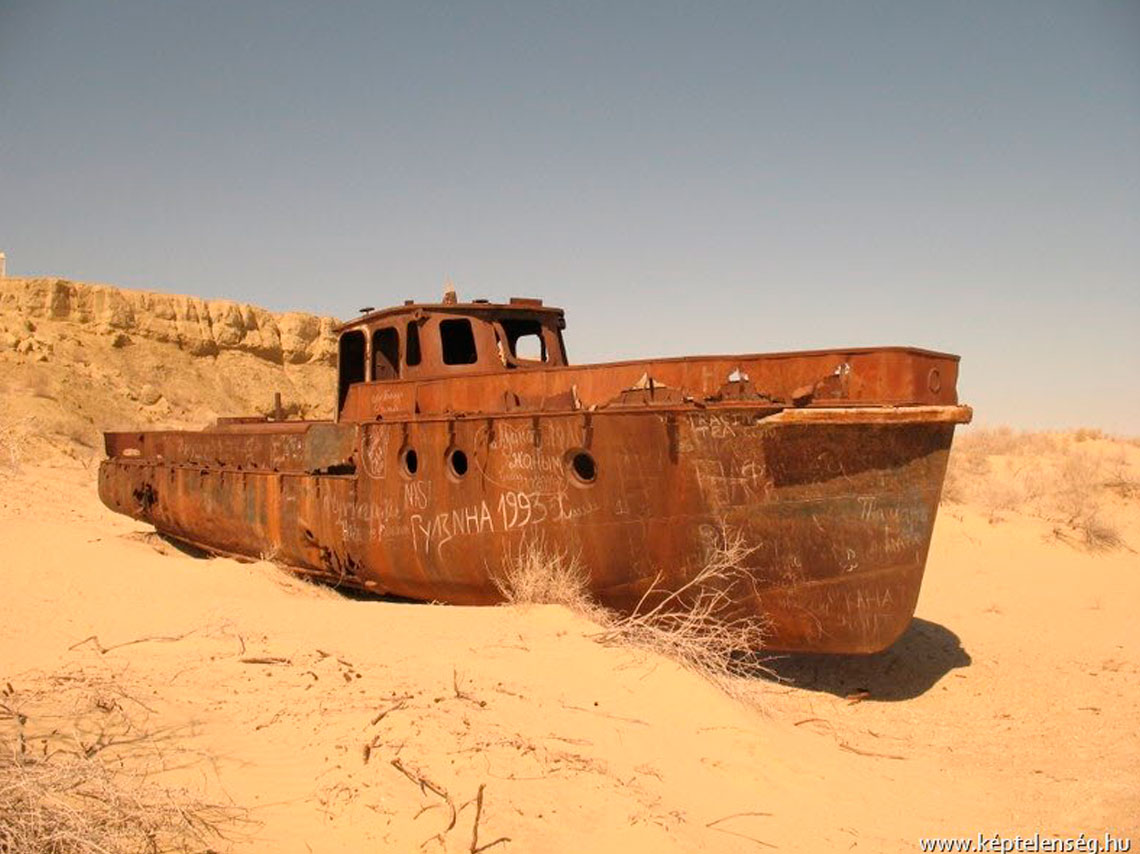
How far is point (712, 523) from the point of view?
5.57m

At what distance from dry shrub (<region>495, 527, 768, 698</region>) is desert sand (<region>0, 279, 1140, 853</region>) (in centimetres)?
21

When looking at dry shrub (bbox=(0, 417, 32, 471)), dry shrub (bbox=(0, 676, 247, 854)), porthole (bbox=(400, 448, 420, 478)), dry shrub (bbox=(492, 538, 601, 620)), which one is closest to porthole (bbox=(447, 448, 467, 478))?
porthole (bbox=(400, 448, 420, 478))

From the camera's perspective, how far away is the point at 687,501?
561cm

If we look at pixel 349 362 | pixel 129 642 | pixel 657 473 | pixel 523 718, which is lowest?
pixel 523 718

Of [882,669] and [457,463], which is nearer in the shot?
[457,463]

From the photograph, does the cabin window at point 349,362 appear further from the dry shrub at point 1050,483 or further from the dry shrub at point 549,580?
the dry shrub at point 1050,483

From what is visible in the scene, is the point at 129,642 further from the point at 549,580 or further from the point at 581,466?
the point at 581,466

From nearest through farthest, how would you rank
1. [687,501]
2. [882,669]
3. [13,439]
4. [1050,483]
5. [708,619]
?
1. [687,501]
2. [708,619]
3. [882,669]
4. [13,439]
5. [1050,483]

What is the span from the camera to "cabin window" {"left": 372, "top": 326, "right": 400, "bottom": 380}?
27.0ft

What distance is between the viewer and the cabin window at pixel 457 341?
781 cm

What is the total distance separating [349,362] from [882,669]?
5.75 m

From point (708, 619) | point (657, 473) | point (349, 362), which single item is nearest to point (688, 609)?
point (708, 619)

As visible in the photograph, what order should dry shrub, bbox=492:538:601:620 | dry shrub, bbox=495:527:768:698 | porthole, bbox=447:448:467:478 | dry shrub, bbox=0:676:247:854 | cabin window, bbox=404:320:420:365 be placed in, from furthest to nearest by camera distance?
cabin window, bbox=404:320:420:365, porthole, bbox=447:448:467:478, dry shrub, bbox=492:538:601:620, dry shrub, bbox=495:527:768:698, dry shrub, bbox=0:676:247:854

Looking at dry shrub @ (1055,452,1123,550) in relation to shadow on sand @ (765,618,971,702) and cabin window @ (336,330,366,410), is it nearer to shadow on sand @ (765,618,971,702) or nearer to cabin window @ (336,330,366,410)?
shadow on sand @ (765,618,971,702)
